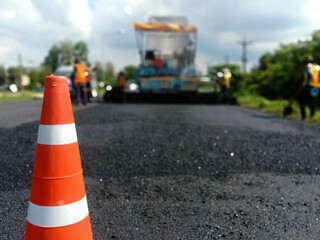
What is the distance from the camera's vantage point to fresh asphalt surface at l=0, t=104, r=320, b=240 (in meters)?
2.46

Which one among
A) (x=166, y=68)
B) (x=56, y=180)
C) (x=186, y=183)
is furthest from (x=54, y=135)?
(x=166, y=68)

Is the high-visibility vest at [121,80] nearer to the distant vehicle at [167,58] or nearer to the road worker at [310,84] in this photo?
the distant vehicle at [167,58]

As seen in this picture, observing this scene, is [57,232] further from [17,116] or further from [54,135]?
[17,116]

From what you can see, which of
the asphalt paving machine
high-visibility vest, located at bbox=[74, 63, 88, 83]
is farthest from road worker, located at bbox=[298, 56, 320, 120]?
high-visibility vest, located at bbox=[74, 63, 88, 83]

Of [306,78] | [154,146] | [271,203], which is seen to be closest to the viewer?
[271,203]

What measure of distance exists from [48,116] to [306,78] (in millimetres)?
8703

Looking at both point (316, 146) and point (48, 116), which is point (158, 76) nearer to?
point (316, 146)

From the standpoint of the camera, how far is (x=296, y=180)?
11.7 feet

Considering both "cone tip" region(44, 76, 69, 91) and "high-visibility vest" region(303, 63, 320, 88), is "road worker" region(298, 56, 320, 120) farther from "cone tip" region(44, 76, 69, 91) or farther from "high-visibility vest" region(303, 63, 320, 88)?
"cone tip" region(44, 76, 69, 91)

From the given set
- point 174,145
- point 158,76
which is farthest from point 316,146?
point 158,76

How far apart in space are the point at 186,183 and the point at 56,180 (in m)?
1.76

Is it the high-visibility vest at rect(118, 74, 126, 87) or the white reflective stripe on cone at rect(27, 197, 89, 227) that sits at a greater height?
the high-visibility vest at rect(118, 74, 126, 87)

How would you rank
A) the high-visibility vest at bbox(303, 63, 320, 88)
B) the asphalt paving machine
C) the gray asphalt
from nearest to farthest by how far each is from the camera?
1. the gray asphalt
2. the high-visibility vest at bbox(303, 63, 320, 88)
3. the asphalt paving machine

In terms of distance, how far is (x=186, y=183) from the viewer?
3.44 metres
